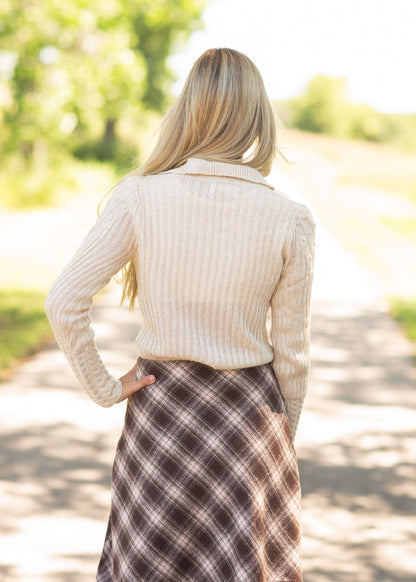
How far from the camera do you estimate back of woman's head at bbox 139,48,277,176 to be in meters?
1.82

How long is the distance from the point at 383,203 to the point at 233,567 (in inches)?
890

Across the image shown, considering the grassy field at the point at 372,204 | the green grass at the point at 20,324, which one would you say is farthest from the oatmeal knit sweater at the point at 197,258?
the green grass at the point at 20,324

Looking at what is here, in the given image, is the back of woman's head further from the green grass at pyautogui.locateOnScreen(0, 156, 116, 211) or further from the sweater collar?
the green grass at pyautogui.locateOnScreen(0, 156, 116, 211)

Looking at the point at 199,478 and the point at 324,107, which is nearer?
the point at 199,478

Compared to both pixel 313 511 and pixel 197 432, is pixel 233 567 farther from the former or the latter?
pixel 313 511

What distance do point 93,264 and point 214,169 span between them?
15.4 inches

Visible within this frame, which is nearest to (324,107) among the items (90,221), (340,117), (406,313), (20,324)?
(340,117)

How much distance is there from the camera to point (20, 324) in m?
7.02

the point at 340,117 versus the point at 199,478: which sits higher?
the point at 340,117

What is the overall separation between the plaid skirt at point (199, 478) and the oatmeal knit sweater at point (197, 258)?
0.28ft

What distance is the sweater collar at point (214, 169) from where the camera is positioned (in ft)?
5.92

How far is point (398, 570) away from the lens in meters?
3.07

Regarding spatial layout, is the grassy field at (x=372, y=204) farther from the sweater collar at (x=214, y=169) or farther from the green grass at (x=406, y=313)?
the sweater collar at (x=214, y=169)

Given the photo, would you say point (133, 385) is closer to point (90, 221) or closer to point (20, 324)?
point (20, 324)
